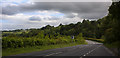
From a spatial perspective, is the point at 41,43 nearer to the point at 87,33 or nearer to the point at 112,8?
the point at 112,8

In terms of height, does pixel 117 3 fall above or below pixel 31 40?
above

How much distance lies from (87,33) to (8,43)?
138 metres

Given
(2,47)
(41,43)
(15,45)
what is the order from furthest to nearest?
(41,43), (15,45), (2,47)

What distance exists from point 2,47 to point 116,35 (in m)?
15.4

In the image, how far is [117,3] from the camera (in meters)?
18.1

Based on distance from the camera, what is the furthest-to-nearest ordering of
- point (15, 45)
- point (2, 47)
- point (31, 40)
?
point (31, 40), point (15, 45), point (2, 47)

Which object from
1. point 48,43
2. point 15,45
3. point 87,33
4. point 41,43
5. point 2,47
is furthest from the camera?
point 87,33

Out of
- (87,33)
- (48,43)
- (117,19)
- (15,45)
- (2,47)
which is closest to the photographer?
(117,19)

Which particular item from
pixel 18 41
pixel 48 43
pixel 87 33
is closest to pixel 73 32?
pixel 87 33

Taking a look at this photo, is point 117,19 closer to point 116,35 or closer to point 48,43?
point 116,35

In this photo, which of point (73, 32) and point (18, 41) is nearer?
point (18, 41)

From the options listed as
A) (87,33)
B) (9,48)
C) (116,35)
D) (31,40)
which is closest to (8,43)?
(9,48)

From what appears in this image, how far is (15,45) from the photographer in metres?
26.2

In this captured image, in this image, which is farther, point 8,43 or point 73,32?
point 73,32
